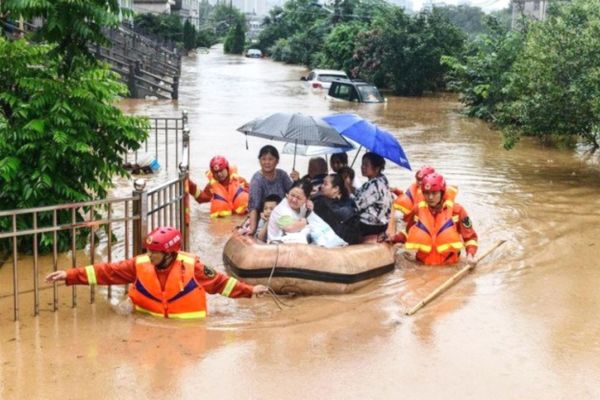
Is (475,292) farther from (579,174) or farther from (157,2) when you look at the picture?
(157,2)

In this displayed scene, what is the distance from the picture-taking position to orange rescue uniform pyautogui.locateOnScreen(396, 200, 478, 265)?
29.1ft

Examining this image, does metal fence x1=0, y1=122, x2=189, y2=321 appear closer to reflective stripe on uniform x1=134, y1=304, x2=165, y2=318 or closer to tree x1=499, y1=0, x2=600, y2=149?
reflective stripe on uniform x1=134, y1=304, x2=165, y2=318

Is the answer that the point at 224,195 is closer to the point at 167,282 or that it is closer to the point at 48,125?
the point at 48,125

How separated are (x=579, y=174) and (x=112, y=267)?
1199cm

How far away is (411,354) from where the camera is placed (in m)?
6.31

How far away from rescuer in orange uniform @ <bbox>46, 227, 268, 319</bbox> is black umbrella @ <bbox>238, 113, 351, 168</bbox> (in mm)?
2820

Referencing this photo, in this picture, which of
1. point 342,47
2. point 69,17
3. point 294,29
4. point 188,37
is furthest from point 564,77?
point 188,37

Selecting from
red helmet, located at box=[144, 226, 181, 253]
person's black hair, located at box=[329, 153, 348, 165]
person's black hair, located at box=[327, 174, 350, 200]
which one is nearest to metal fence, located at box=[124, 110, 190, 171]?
person's black hair, located at box=[329, 153, 348, 165]

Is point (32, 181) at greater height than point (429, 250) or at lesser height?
greater

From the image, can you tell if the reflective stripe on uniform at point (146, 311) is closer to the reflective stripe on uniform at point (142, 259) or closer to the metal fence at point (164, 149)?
the reflective stripe on uniform at point (142, 259)

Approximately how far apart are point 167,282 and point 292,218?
205 cm

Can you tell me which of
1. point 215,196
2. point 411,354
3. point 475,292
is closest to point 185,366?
point 411,354

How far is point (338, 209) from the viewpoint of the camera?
29.2 feet

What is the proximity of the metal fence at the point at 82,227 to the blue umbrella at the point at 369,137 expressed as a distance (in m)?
1.82
